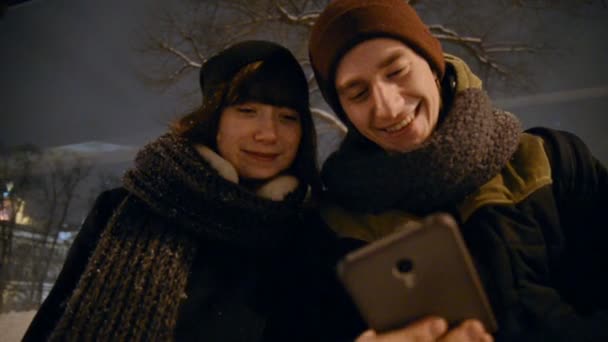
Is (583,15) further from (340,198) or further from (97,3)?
(97,3)

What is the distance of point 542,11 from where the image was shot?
142 inches

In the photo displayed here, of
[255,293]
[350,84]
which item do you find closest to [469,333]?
[350,84]

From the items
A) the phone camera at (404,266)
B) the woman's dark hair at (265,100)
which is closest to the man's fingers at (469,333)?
the phone camera at (404,266)

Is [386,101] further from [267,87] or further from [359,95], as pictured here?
[267,87]

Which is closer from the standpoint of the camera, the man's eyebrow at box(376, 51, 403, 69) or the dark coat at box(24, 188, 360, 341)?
the man's eyebrow at box(376, 51, 403, 69)

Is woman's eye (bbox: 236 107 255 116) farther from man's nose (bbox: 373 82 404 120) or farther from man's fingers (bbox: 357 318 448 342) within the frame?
man's fingers (bbox: 357 318 448 342)

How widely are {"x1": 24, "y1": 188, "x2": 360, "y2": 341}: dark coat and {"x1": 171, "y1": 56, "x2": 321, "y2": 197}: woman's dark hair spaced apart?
232 mm

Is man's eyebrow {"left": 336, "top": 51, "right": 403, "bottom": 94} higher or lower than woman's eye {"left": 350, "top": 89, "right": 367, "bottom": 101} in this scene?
higher

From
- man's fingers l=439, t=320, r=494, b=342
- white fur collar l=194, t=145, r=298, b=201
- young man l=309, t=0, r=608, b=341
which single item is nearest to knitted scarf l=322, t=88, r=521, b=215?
young man l=309, t=0, r=608, b=341

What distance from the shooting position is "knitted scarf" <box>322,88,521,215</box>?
0.90 metres

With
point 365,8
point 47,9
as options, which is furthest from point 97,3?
point 365,8

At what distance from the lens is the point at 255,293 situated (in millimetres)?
1230

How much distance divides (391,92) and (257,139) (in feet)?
1.70

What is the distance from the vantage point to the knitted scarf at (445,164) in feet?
2.96
